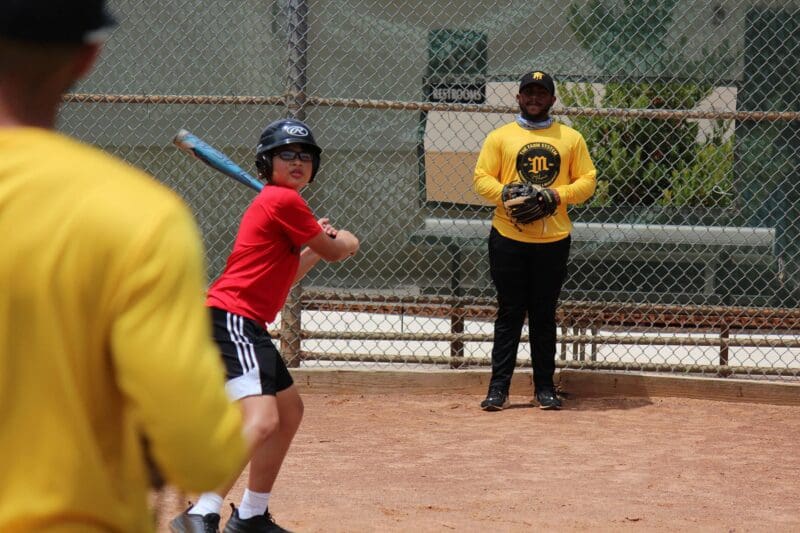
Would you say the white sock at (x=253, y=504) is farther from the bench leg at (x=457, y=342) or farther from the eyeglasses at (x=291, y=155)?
the bench leg at (x=457, y=342)

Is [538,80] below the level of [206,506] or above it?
above

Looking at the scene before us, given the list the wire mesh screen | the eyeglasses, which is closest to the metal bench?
the wire mesh screen

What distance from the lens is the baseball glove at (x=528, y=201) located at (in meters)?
7.13

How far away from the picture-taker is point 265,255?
462cm

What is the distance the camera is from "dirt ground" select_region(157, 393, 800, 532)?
511cm

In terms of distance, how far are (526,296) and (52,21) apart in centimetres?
611

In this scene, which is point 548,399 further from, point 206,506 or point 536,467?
point 206,506

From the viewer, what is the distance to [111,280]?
1.53m

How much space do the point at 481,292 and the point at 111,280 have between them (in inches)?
260

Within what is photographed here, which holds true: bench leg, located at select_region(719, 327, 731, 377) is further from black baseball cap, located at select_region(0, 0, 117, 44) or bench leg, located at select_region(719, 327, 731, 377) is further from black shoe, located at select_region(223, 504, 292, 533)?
black baseball cap, located at select_region(0, 0, 117, 44)

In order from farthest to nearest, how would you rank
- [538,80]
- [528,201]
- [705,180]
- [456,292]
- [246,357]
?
1. [456,292]
2. [705,180]
3. [538,80]
4. [528,201]
5. [246,357]

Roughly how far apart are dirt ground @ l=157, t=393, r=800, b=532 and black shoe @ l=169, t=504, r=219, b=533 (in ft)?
1.33

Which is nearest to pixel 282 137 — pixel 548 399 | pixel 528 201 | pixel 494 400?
pixel 528 201

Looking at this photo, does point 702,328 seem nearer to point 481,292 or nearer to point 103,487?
point 481,292
